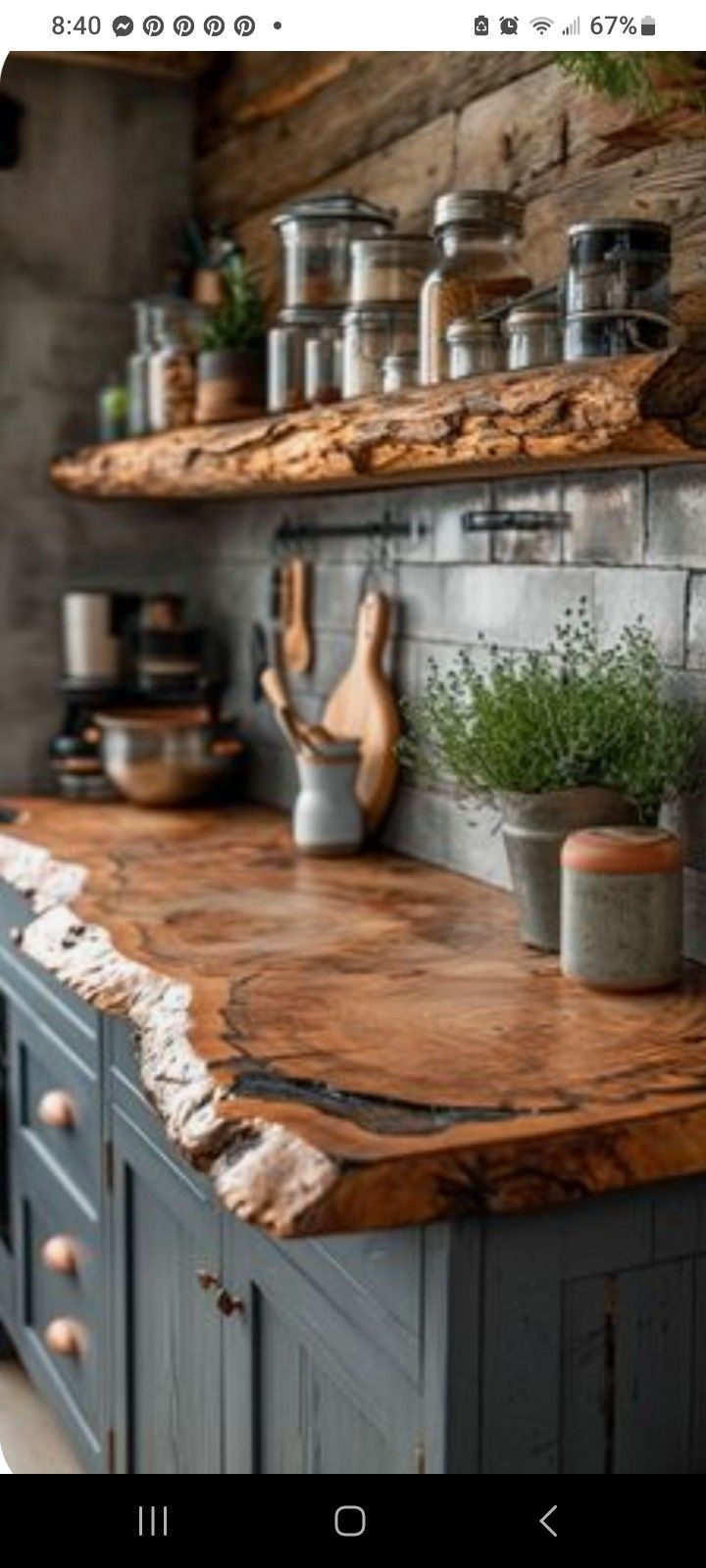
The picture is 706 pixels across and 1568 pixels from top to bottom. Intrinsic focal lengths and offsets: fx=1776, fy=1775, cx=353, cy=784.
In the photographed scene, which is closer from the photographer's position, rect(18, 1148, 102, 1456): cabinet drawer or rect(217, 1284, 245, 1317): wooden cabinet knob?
rect(217, 1284, 245, 1317): wooden cabinet knob

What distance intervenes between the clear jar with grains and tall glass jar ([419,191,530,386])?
0.88 m

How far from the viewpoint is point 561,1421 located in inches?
52.8

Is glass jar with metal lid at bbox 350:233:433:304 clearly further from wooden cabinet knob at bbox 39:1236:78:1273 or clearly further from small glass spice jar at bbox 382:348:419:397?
wooden cabinet knob at bbox 39:1236:78:1273

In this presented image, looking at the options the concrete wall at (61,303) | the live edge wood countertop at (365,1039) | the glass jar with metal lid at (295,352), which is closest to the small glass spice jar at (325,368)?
the glass jar with metal lid at (295,352)

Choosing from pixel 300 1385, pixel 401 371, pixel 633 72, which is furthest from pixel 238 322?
pixel 300 1385

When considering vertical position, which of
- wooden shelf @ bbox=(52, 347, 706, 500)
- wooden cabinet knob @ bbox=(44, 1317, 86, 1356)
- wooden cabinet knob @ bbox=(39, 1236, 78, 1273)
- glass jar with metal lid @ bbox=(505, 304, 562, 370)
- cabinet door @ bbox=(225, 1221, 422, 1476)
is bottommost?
wooden cabinet knob @ bbox=(44, 1317, 86, 1356)

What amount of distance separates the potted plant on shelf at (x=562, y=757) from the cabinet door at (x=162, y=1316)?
48cm

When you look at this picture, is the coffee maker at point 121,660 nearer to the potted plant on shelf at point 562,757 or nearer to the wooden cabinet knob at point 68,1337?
the wooden cabinet knob at point 68,1337

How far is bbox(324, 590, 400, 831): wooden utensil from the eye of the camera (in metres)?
2.53

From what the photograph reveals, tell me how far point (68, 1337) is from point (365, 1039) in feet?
2.74

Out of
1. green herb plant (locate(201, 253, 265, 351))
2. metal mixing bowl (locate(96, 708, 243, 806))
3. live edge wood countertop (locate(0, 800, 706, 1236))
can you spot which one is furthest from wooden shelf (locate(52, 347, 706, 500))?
live edge wood countertop (locate(0, 800, 706, 1236))

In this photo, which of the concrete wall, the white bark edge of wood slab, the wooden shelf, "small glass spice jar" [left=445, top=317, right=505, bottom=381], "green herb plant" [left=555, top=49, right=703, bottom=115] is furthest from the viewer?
the concrete wall

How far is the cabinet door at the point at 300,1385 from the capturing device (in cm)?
137

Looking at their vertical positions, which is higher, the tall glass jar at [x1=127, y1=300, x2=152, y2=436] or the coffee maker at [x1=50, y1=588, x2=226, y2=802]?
the tall glass jar at [x1=127, y1=300, x2=152, y2=436]
